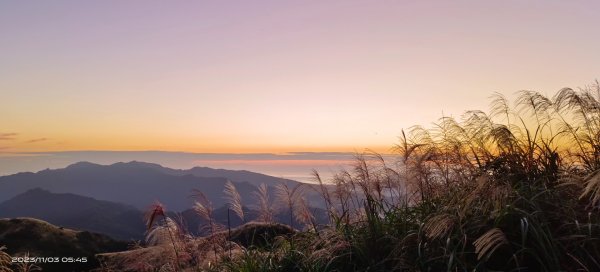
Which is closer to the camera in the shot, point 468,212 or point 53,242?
point 468,212

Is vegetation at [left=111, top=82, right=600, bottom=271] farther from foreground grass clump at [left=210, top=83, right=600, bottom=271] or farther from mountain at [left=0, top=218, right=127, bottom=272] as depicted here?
mountain at [left=0, top=218, right=127, bottom=272]

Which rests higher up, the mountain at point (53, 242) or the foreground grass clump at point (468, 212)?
the foreground grass clump at point (468, 212)

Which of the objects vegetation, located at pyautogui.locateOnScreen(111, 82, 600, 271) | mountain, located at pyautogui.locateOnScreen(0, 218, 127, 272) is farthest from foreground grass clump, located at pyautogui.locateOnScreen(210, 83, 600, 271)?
mountain, located at pyautogui.locateOnScreen(0, 218, 127, 272)

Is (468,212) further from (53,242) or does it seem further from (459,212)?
(53,242)

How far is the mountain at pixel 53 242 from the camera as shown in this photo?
16500mm

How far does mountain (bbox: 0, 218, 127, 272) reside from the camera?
54.1 ft

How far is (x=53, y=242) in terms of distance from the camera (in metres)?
17.5

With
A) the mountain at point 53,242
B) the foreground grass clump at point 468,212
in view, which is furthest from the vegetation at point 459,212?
the mountain at point 53,242

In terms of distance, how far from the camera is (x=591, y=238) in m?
5.40

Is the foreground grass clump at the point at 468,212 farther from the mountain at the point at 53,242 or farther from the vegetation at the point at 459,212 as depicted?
the mountain at the point at 53,242

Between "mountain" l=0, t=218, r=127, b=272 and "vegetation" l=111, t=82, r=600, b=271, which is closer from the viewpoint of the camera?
"vegetation" l=111, t=82, r=600, b=271

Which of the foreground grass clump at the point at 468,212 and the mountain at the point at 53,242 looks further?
the mountain at the point at 53,242

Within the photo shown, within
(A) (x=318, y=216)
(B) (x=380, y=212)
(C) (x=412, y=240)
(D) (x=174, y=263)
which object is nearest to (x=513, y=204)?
(C) (x=412, y=240)

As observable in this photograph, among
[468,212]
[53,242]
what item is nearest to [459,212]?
[468,212]
